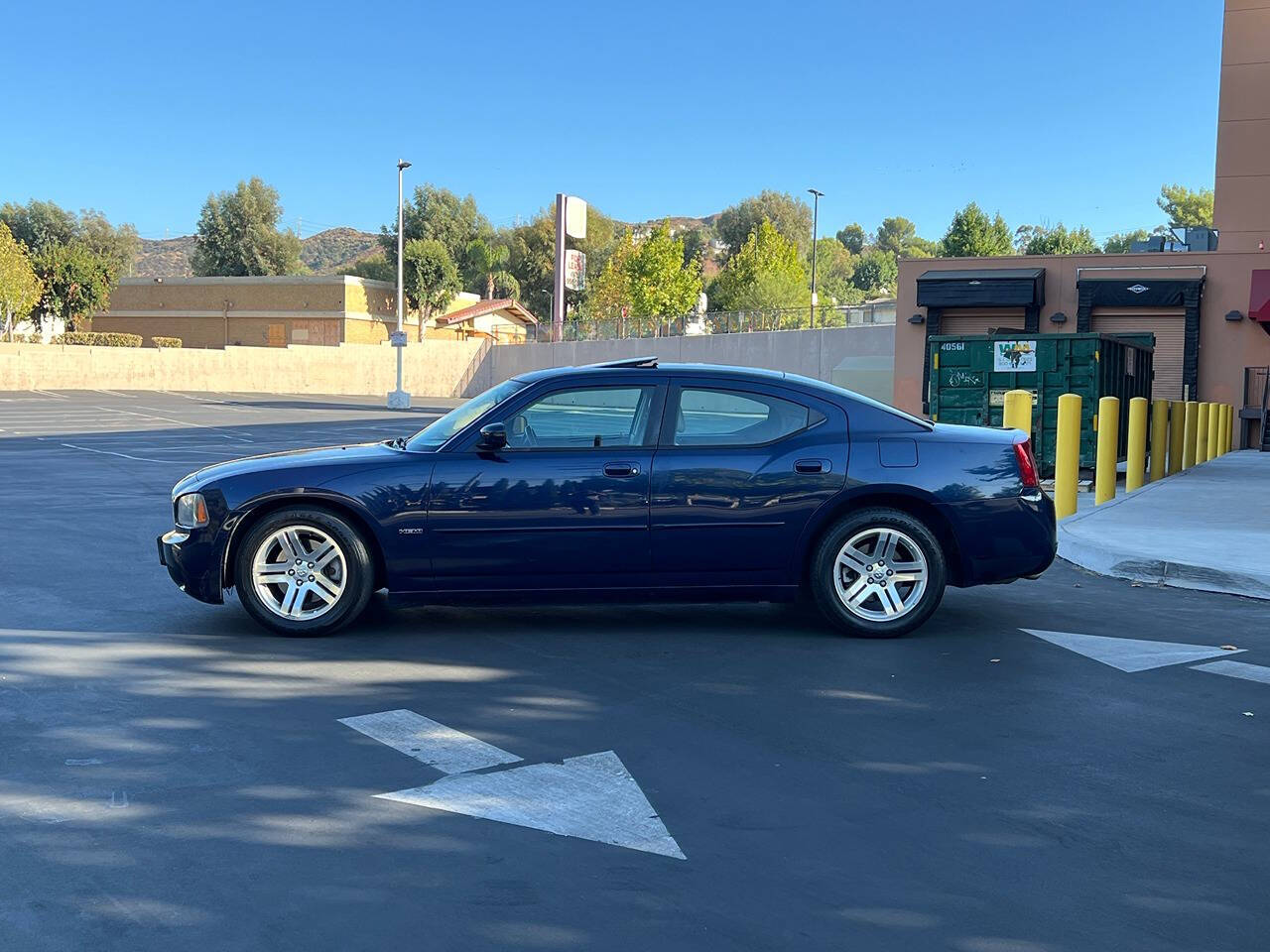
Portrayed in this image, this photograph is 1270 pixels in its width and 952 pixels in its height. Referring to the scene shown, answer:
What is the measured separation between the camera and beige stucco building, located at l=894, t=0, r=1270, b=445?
103 ft

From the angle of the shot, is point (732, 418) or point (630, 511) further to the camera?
point (732, 418)

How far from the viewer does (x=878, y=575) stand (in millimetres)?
7195

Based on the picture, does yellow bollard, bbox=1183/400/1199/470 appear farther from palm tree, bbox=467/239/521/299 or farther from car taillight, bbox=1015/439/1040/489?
palm tree, bbox=467/239/521/299

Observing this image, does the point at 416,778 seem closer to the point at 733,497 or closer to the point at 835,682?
the point at 835,682

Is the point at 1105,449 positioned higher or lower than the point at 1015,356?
lower

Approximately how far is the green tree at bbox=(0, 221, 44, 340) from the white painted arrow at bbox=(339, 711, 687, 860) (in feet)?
212

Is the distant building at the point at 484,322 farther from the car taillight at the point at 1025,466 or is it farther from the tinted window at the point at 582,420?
the car taillight at the point at 1025,466

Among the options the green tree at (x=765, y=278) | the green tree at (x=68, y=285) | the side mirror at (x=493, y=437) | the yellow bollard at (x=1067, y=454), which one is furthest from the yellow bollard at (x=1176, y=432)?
the green tree at (x=68, y=285)

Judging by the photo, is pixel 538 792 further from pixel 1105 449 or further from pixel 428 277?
pixel 428 277

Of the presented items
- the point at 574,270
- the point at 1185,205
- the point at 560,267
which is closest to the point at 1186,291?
the point at 560,267

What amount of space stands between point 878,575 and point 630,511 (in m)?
1.43

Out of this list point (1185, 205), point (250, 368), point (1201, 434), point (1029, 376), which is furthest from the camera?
point (1185, 205)

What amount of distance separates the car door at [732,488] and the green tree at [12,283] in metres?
63.1

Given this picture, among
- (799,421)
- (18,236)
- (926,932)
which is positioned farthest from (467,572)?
(18,236)
